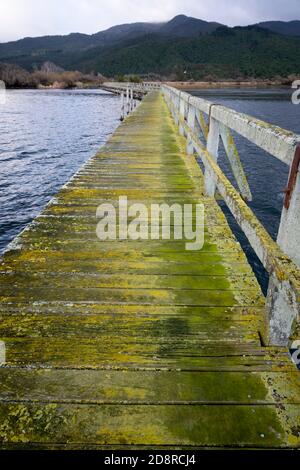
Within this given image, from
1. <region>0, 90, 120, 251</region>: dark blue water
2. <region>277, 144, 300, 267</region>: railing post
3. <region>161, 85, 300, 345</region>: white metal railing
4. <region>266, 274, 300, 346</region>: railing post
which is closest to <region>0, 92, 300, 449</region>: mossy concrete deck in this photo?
<region>266, 274, 300, 346</region>: railing post

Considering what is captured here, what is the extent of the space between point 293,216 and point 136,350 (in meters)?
1.29

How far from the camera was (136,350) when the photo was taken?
2.20 meters

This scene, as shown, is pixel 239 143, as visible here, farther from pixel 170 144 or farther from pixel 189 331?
pixel 189 331

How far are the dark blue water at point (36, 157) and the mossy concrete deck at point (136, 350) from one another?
658 centimetres

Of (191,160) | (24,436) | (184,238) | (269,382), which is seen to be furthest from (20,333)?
(191,160)

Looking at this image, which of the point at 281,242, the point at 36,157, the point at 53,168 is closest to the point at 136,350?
the point at 281,242

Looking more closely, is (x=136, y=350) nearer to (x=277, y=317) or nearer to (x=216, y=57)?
(x=277, y=317)

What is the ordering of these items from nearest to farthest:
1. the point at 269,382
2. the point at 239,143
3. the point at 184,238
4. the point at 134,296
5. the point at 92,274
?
the point at 269,382 < the point at 134,296 < the point at 92,274 < the point at 184,238 < the point at 239,143

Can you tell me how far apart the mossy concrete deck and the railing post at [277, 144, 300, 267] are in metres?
0.73

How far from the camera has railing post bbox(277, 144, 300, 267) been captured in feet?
5.79

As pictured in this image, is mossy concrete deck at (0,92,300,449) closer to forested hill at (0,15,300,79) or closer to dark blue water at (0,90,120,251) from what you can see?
dark blue water at (0,90,120,251)

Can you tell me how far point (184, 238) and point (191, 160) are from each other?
3.87m

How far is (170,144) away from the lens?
907cm
